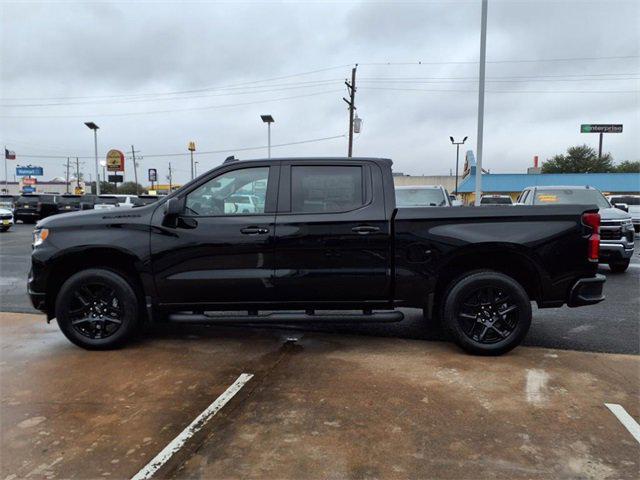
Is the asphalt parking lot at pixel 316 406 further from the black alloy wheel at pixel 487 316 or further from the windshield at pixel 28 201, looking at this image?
the windshield at pixel 28 201

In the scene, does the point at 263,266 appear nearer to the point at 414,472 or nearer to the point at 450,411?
the point at 450,411

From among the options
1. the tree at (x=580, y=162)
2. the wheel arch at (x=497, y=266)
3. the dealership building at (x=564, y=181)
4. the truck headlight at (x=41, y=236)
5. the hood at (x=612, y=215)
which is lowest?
the wheel arch at (x=497, y=266)

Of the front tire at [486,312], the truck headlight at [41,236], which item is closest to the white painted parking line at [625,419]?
the front tire at [486,312]

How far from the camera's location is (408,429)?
10.8ft

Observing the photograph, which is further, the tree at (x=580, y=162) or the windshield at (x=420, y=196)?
the tree at (x=580, y=162)

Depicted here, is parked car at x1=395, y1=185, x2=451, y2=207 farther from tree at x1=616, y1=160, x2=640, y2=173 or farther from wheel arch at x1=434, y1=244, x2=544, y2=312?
tree at x1=616, y1=160, x2=640, y2=173

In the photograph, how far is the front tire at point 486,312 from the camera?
15.1ft

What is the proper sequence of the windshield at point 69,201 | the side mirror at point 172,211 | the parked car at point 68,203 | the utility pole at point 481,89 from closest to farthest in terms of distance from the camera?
the side mirror at point 172,211 → the utility pole at point 481,89 → the parked car at point 68,203 → the windshield at point 69,201

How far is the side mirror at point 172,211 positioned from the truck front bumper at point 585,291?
12.4ft

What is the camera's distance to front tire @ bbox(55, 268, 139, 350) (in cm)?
472

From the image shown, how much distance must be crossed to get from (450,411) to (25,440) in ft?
9.50

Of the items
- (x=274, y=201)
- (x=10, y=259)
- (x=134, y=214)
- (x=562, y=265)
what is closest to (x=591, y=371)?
(x=562, y=265)

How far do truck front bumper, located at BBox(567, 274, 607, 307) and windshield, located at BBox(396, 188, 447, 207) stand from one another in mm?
6443

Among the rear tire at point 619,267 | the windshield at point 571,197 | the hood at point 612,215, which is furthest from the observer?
the windshield at point 571,197
